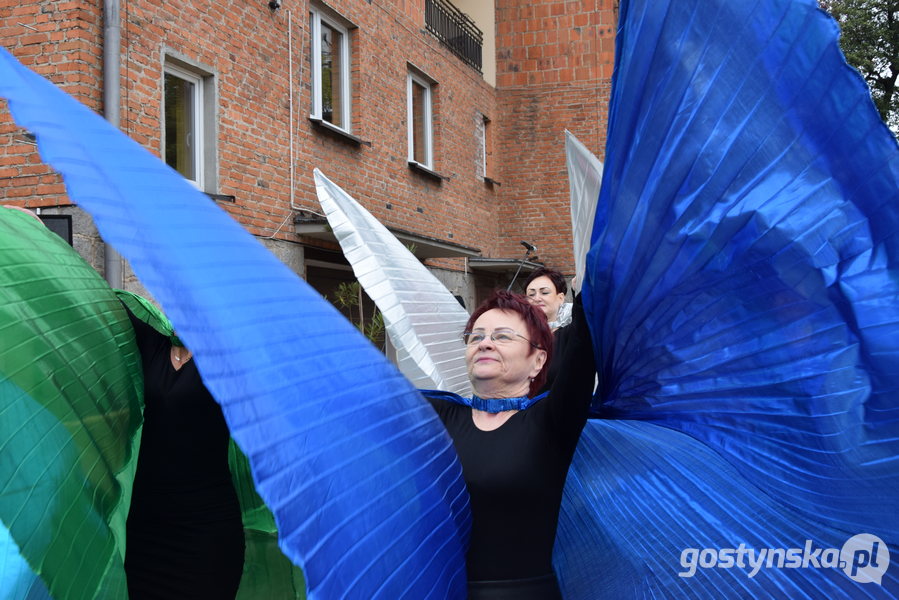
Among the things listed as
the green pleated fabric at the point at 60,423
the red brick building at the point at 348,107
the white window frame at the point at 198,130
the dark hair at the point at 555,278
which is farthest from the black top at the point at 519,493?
the white window frame at the point at 198,130

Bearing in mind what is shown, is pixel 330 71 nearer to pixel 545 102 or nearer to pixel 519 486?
pixel 545 102

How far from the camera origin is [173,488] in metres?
2.22

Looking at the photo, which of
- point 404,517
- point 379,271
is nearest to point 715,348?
point 404,517

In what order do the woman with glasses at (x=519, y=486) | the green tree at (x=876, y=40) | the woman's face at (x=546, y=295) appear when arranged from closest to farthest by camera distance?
the woman with glasses at (x=519, y=486)
the woman's face at (x=546, y=295)
the green tree at (x=876, y=40)

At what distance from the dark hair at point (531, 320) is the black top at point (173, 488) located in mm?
810

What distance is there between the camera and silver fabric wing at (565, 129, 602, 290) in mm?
3766

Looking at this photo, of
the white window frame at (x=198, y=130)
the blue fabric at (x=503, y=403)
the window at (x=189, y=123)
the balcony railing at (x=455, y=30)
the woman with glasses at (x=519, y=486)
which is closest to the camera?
the woman with glasses at (x=519, y=486)

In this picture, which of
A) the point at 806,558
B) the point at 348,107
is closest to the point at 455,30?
the point at 348,107

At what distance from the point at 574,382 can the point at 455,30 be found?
11.8 meters

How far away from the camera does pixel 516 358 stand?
1.97 m

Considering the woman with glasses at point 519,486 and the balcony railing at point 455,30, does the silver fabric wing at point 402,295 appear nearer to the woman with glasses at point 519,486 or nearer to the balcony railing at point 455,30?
the woman with glasses at point 519,486

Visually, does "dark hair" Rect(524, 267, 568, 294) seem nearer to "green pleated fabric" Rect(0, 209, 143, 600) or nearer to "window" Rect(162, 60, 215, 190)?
"green pleated fabric" Rect(0, 209, 143, 600)

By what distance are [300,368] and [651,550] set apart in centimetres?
92

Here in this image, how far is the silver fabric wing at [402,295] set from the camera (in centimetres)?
229
